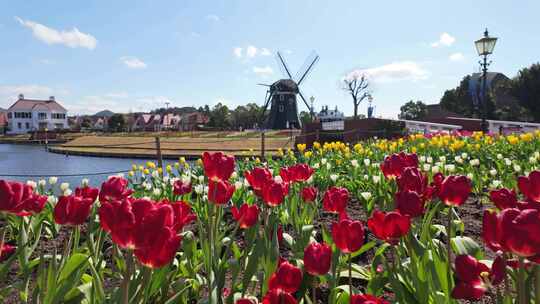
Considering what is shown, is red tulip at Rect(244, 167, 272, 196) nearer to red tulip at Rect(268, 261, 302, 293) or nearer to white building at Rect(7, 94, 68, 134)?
red tulip at Rect(268, 261, 302, 293)

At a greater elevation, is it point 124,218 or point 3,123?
point 3,123

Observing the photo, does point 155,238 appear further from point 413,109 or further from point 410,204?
point 413,109

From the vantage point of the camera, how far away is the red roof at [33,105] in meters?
76.1

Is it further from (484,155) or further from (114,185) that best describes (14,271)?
(484,155)

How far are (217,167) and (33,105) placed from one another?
88.4 meters

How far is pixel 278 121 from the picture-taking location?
150ft

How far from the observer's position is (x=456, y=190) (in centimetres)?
154

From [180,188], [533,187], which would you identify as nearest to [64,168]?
[180,188]

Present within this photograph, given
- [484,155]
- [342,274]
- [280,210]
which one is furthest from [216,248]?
[484,155]

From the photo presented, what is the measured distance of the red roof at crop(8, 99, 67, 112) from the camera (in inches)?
2995

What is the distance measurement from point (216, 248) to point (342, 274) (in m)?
0.65

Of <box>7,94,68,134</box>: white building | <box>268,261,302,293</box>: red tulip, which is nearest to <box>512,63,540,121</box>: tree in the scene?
<box>268,261,302,293</box>: red tulip

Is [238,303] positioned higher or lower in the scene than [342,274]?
higher

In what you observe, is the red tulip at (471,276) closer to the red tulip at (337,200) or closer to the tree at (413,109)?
the red tulip at (337,200)
